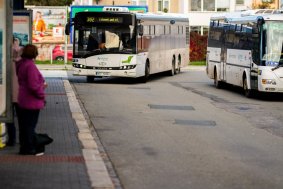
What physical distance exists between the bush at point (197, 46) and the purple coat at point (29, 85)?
45084mm

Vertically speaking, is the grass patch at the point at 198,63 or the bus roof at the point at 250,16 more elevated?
the bus roof at the point at 250,16

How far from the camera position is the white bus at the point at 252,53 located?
80.2ft

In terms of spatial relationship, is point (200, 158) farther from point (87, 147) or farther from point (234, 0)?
point (234, 0)

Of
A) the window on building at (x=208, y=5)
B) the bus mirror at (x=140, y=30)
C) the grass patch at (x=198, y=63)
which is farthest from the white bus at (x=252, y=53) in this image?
the window on building at (x=208, y=5)

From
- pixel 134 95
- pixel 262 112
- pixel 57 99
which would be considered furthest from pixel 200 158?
pixel 134 95

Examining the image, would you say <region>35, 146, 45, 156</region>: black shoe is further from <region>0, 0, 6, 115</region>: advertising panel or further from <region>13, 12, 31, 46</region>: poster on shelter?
<region>13, 12, 31, 46</region>: poster on shelter

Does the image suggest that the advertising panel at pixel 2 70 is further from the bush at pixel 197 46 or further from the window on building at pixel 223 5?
the window on building at pixel 223 5

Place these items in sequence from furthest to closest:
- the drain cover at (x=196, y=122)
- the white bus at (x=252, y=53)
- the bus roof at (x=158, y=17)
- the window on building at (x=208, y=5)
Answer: the window on building at (x=208, y=5)
the bus roof at (x=158, y=17)
the white bus at (x=252, y=53)
the drain cover at (x=196, y=122)

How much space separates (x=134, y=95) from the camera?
82.7 feet

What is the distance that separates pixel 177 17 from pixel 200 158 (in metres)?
28.5

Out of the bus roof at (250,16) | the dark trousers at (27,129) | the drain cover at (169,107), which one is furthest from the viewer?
the bus roof at (250,16)

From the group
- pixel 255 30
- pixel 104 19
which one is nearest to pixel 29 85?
pixel 255 30

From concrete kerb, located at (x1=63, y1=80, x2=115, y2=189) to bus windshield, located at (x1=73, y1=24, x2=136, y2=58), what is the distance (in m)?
12.7

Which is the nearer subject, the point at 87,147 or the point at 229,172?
the point at 229,172
